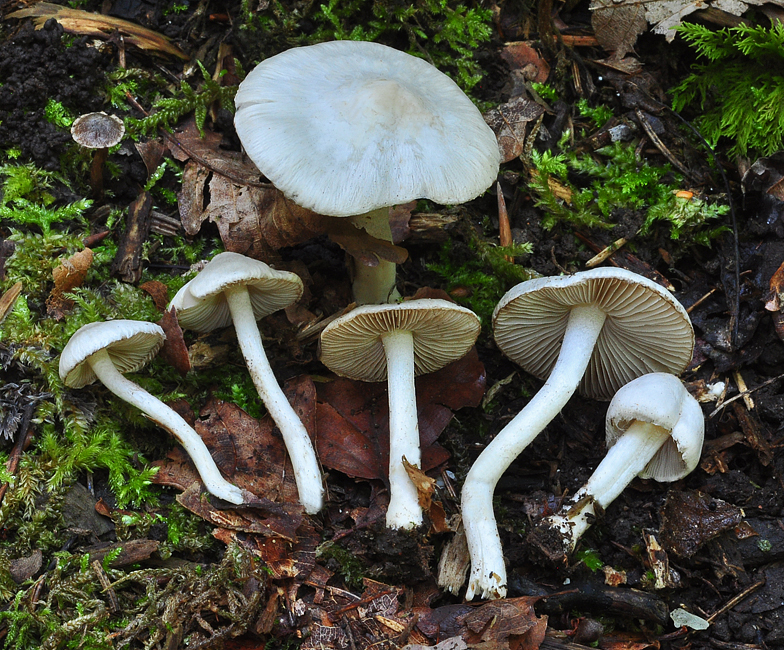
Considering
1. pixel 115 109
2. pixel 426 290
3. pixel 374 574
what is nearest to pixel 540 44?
pixel 426 290

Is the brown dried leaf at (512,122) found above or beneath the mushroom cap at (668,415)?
above

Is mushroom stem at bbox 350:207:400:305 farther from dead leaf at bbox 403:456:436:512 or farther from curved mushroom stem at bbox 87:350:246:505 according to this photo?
curved mushroom stem at bbox 87:350:246:505

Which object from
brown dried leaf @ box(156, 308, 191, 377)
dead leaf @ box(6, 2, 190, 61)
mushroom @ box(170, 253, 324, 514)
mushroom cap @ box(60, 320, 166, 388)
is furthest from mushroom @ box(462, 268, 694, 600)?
dead leaf @ box(6, 2, 190, 61)

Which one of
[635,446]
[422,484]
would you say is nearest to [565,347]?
[635,446]

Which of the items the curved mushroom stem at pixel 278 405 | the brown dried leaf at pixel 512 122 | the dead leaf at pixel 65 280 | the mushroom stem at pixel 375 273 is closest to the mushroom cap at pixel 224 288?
the curved mushroom stem at pixel 278 405

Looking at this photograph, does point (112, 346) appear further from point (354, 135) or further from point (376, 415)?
point (354, 135)

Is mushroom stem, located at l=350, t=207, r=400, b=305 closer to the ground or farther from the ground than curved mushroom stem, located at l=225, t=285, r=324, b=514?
farther from the ground

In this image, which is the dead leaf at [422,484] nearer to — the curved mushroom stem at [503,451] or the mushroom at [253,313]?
the curved mushroom stem at [503,451]
